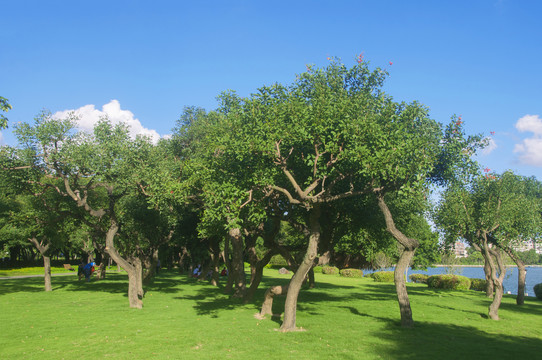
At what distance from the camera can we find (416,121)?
58.7 feet

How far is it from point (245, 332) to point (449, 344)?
24.2 feet

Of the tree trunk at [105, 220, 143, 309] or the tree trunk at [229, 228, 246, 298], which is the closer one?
the tree trunk at [105, 220, 143, 309]

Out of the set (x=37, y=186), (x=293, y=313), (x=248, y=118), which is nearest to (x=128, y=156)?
(x=37, y=186)

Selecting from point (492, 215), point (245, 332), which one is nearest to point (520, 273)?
point (492, 215)

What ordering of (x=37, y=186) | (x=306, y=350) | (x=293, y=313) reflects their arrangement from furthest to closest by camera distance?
(x=37, y=186) → (x=293, y=313) → (x=306, y=350)

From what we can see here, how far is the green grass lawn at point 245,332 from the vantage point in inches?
493

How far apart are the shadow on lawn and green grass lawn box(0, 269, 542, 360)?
0.11 ft

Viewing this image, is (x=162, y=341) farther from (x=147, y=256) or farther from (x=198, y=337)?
(x=147, y=256)

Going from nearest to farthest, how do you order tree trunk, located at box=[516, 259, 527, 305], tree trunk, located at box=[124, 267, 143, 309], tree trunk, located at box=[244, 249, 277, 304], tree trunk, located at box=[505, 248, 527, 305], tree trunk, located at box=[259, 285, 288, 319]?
tree trunk, located at box=[259, 285, 288, 319], tree trunk, located at box=[124, 267, 143, 309], tree trunk, located at box=[244, 249, 277, 304], tree trunk, located at box=[505, 248, 527, 305], tree trunk, located at box=[516, 259, 527, 305]

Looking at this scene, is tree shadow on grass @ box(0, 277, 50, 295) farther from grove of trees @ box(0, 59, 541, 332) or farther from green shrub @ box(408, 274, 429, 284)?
green shrub @ box(408, 274, 429, 284)

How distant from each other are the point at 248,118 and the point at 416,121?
24.7 ft

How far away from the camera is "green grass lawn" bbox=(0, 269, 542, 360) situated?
1253cm

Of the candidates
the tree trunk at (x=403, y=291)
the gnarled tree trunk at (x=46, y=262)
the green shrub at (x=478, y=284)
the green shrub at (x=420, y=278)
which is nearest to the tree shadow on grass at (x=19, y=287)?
the gnarled tree trunk at (x=46, y=262)

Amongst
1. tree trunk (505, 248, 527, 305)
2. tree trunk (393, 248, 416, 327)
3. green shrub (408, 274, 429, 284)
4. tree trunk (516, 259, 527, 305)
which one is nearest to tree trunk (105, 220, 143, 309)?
tree trunk (393, 248, 416, 327)
